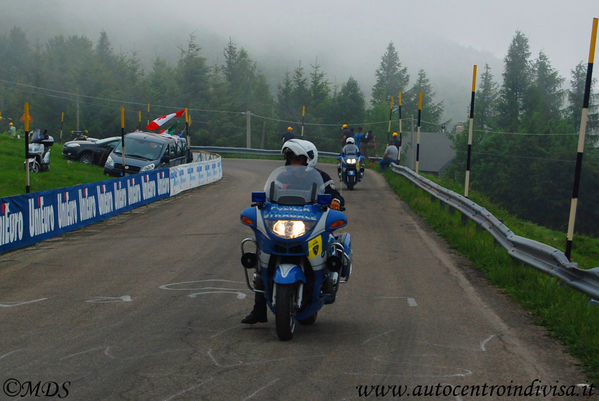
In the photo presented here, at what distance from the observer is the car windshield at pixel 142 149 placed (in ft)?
97.3

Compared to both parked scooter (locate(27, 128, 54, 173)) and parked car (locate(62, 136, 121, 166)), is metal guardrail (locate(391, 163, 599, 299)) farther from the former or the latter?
parked car (locate(62, 136, 121, 166))

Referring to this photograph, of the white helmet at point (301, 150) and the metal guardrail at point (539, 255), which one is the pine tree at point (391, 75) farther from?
the white helmet at point (301, 150)

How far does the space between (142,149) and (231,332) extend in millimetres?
22874

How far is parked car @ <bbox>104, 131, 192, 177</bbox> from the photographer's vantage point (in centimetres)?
2911

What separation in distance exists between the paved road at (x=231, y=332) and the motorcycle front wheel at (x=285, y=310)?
0.13 meters

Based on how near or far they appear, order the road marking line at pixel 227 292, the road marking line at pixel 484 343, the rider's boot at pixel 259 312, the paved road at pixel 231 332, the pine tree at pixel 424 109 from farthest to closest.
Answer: the pine tree at pixel 424 109
the road marking line at pixel 227 292
the rider's boot at pixel 259 312
the road marking line at pixel 484 343
the paved road at pixel 231 332

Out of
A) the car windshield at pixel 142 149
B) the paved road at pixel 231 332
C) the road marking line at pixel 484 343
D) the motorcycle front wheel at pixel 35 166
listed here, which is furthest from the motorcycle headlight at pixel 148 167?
the road marking line at pixel 484 343

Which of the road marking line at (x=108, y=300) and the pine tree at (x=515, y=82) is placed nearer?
the road marking line at (x=108, y=300)

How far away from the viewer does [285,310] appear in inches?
287

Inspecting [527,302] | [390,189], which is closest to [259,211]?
[527,302]

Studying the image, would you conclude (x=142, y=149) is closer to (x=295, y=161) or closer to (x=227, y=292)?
(x=227, y=292)

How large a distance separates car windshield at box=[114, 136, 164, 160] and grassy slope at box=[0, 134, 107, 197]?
4.91 ft

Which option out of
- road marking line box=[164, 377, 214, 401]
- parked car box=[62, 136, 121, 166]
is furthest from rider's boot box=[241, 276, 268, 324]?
parked car box=[62, 136, 121, 166]

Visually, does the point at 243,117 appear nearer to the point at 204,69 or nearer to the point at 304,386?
the point at 204,69
